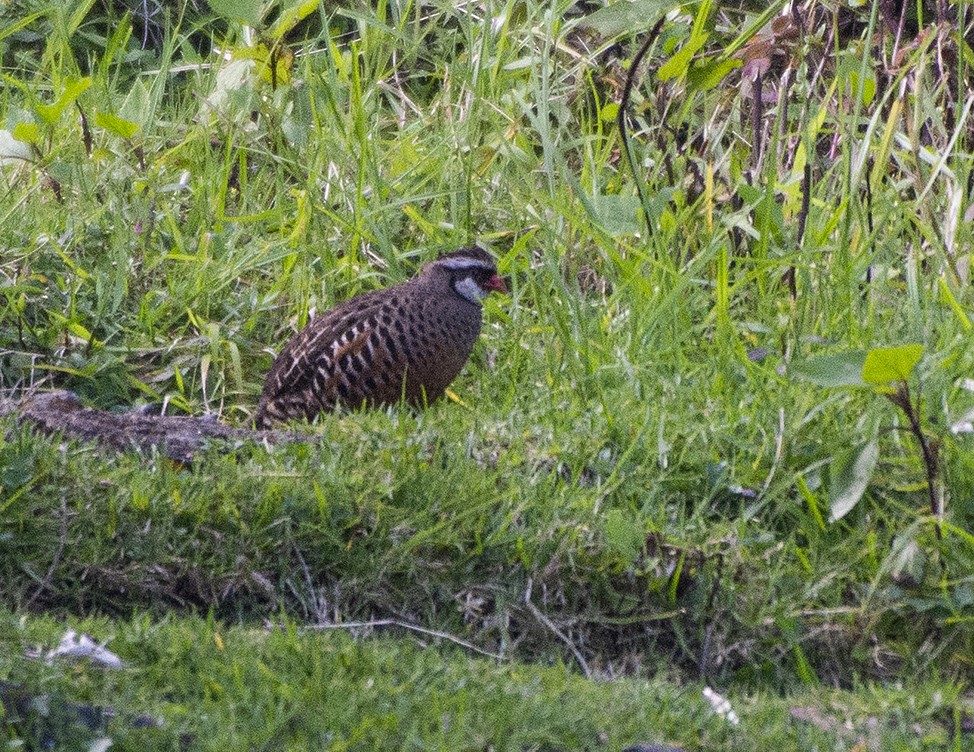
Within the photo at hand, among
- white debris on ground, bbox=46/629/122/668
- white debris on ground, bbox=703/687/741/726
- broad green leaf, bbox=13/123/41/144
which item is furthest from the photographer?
broad green leaf, bbox=13/123/41/144

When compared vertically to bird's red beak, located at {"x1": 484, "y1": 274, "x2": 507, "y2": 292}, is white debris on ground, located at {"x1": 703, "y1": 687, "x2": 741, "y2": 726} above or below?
below

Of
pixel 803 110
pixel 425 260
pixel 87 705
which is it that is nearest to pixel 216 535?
pixel 87 705

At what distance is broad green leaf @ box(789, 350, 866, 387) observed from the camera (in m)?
3.88

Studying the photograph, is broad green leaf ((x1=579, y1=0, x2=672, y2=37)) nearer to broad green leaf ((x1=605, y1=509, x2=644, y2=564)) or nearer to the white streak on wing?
the white streak on wing

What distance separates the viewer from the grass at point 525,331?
4191 millimetres

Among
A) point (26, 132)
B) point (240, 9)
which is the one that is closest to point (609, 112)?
point (240, 9)

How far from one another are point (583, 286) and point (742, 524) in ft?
7.11

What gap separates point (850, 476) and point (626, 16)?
208cm

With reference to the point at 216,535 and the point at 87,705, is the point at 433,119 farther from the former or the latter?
the point at 87,705

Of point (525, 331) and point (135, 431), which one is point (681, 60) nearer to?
point (525, 331)

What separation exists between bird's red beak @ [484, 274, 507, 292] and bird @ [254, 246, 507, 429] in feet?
0.66

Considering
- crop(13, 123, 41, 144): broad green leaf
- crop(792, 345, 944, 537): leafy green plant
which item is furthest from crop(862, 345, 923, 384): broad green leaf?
crop(13, 123, 41, 144): broad green leaf

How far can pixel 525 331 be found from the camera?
5871 mm

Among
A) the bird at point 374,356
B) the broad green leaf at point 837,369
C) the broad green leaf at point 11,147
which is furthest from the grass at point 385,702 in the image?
the broad green leaf at point 11,147
